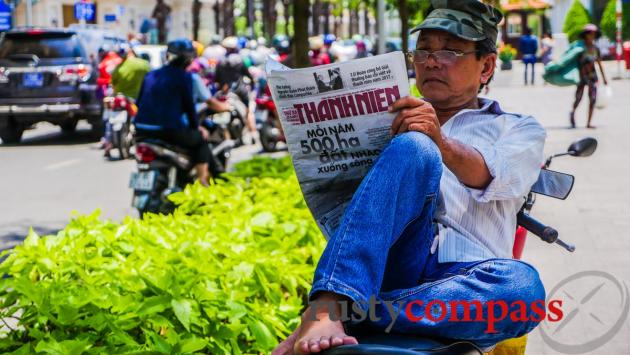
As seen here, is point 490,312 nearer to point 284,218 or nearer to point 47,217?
point 284,218

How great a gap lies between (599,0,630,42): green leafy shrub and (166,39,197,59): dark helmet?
37995 mm

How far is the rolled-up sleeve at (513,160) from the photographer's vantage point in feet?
9.57

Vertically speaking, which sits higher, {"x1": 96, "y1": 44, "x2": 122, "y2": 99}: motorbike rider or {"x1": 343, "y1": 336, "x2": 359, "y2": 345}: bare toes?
{"x1": 343, "y1": 336, "x2": 359, "y2": 345}: bare toes

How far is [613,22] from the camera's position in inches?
1764

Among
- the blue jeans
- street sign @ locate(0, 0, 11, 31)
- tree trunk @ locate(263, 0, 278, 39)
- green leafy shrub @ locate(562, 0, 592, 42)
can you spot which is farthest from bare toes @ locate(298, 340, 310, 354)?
tree trunk @ locate(263, 0, 278, 39)

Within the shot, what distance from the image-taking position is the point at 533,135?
3.06 meters

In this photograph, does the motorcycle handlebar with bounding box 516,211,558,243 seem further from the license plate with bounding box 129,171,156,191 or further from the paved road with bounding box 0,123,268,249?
the paved road with bounding box 0,123,268,249

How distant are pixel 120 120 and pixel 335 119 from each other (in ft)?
43.0

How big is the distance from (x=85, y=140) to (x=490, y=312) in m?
17.4

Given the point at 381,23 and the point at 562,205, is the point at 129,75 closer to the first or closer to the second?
the point at 381,23

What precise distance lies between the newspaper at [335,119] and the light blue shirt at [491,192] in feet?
0.85

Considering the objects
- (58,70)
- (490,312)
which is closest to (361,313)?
(490,312)

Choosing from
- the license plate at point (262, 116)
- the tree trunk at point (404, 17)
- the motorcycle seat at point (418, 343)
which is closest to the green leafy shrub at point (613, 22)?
the tree trunk at point (404, 17)

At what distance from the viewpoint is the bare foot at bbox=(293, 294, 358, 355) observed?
96.4 inches
